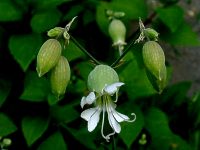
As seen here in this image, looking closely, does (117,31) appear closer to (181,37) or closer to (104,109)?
(181,37)

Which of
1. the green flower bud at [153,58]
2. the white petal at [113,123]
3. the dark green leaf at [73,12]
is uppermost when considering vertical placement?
the green flower bud at [153,58]

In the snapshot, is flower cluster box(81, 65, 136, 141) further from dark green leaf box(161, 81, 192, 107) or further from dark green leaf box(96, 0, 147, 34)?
dark green leaf box(161, 81, 192, 107)

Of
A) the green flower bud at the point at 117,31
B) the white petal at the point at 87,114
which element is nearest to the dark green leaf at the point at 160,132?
the green flower bud at the point at 117,31

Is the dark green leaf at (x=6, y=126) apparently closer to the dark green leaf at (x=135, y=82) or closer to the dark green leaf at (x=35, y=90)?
the dark green leaf at (x=35, y=90)

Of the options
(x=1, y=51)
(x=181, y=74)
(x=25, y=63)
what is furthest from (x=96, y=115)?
(x=181, y=74)

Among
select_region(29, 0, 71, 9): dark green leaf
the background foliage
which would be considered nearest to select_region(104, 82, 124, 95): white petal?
the background foliage

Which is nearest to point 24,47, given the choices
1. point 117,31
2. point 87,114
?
point 117,31
